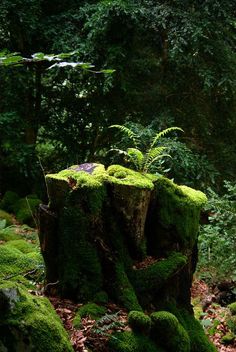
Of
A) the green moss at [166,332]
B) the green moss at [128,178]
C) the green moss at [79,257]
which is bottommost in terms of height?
the green moss at [166,332]

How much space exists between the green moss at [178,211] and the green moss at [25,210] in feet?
21.7

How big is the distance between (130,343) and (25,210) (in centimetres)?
814

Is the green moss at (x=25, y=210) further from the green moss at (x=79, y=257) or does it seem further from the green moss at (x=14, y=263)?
the green moss at (x=79, y=257)

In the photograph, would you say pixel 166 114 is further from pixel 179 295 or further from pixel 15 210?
pixel 179 295

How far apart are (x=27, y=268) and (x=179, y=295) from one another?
1782 millimetres

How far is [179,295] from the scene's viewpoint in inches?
182

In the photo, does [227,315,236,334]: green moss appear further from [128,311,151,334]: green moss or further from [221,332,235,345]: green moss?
[128,311,151,334]: green moss

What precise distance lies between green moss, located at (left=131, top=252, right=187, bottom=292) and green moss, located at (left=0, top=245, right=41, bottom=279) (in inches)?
49.2

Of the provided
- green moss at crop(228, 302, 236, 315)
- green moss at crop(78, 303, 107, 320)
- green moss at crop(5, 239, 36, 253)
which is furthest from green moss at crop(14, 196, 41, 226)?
green moss at crop(78, 303, 107, 320)

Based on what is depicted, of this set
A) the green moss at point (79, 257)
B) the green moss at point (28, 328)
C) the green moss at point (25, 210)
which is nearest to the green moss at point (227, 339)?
A: the green moss at point (79, 257)

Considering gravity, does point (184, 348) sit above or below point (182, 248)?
below

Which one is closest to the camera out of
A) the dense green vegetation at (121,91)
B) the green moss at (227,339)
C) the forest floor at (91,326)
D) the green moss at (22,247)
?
the forest floor at (91,326)

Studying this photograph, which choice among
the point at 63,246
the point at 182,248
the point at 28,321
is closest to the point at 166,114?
the point at 182,248

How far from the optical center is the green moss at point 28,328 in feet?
8.67
